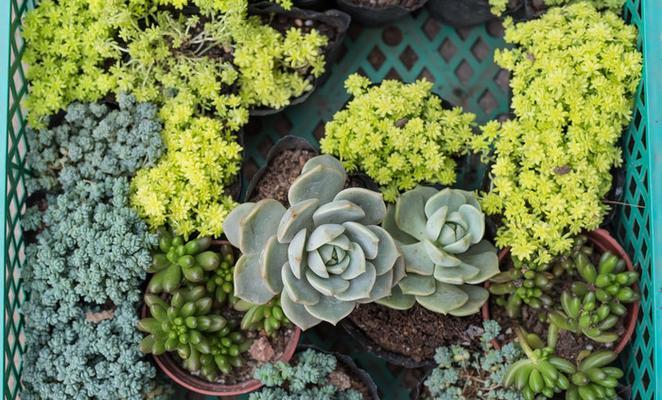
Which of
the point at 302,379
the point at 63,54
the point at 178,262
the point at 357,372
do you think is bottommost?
the point at 357,372

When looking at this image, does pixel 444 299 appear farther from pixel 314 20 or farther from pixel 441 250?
pixel 314 20

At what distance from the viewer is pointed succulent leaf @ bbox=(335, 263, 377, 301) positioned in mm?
1452

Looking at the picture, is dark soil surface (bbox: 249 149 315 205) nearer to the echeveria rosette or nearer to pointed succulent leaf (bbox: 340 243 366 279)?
the echeveria rosette

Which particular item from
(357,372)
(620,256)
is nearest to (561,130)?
(620,256)

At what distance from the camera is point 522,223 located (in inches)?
67.2

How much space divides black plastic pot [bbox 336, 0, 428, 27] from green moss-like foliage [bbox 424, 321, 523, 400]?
0.92m

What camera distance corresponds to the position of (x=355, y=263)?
4.70 feet

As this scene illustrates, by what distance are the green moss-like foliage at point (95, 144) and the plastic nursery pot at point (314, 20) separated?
0.31 meters

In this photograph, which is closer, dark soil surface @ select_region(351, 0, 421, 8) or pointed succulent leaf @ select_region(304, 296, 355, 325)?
pointed succulent leaf @ select_region(304, 296, 355, 325)

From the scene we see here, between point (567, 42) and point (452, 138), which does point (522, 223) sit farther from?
point (567, 42)

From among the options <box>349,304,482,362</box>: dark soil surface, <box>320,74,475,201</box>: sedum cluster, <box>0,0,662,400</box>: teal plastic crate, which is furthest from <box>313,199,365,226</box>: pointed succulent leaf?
<box>0,0,662,400</box>: teal plastic crate

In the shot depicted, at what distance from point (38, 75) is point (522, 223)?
1343 mm

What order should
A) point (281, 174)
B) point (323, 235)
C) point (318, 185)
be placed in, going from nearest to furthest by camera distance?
point (323, 235) < point (318, 185) < point (281, 174)

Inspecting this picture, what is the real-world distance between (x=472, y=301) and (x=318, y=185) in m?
0.53
